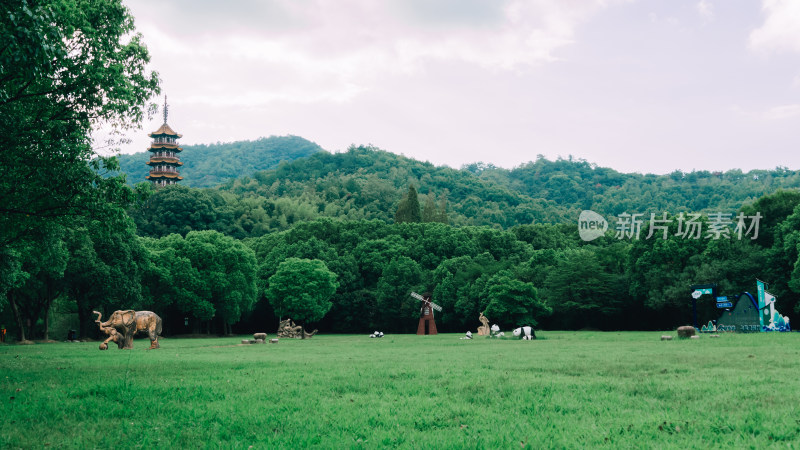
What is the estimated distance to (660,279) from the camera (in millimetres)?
48688

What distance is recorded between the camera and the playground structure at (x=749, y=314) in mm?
34656

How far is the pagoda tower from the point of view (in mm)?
130625

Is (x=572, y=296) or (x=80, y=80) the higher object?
(x=80, y=80)

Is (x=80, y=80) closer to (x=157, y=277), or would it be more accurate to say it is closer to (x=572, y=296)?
(x=157, y=277)

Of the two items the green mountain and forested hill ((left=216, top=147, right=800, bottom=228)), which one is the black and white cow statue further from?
forested hill ((left=216, top=147, right=800, bottom=228))

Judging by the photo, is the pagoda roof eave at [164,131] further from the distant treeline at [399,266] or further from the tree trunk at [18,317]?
the tree trunk at [18,317]

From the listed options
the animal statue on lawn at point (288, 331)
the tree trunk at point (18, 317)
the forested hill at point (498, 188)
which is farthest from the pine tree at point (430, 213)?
the tree trunk at point (18, 317)

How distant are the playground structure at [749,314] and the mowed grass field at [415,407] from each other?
21.9m

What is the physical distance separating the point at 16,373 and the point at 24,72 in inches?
327

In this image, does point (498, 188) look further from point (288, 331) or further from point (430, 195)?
point (288, 331)

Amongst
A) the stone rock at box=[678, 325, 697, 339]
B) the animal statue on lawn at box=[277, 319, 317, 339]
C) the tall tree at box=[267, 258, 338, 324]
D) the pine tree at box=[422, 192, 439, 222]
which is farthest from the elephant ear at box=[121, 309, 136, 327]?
the pine tree at box=[422, 192, 439, 222]

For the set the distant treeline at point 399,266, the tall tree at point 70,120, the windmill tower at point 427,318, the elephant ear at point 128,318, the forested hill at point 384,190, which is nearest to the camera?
the tall tree at point 70,120

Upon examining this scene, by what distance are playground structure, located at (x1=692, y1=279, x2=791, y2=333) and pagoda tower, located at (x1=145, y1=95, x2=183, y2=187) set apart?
119 metres

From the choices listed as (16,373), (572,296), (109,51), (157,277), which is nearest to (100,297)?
(157,277)
